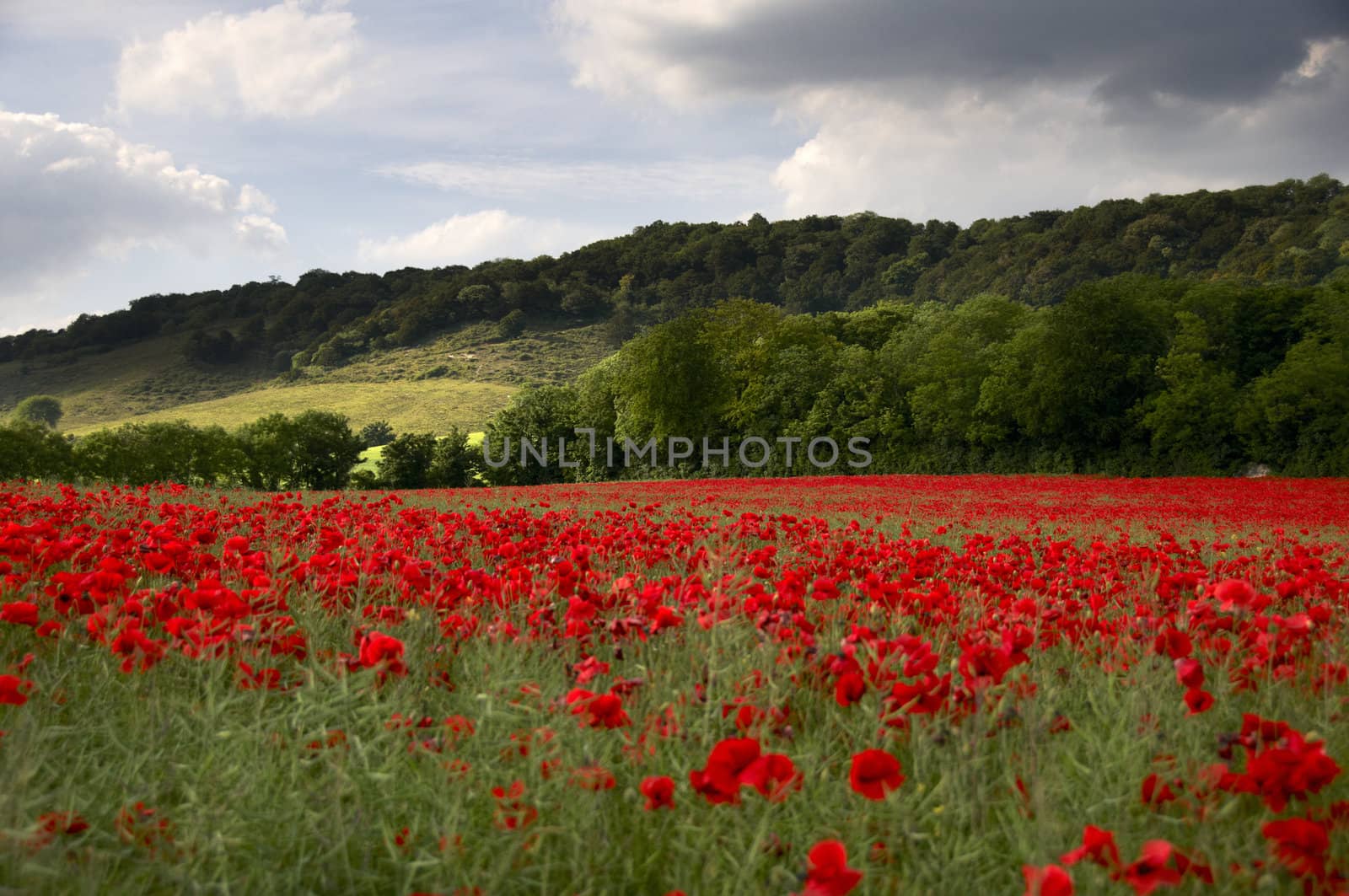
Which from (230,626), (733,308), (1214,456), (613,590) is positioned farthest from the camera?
(733,308)

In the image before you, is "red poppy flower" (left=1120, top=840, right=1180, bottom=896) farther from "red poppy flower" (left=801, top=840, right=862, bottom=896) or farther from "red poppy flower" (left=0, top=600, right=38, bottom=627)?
"red poppy flower" (left=0, top=600, right=38, bottom=627)

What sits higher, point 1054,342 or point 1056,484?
point 1054,342

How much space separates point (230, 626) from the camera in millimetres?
3291

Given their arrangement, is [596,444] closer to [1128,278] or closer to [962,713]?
[1128,278]

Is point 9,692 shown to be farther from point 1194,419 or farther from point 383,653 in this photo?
point 1194,419

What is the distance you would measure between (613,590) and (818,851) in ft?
8.19

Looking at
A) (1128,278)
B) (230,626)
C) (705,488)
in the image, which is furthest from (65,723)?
(1128,278)

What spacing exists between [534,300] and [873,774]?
141m

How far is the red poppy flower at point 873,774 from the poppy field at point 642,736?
1 centimetres

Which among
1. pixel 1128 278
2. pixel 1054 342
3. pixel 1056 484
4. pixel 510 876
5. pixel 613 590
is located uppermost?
pixel 1128 278

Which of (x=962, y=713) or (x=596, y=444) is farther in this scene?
(x=596, y=444)

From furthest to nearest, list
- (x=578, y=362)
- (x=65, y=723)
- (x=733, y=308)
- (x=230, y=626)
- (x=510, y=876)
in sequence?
(x=578, y=362) < (x=733, y=308) < (x=230, y=626) < (x=65, y=723) < (x=510, y=876)

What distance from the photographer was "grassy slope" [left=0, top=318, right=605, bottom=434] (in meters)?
97.8

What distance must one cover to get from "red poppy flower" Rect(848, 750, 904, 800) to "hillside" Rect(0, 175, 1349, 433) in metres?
84.8
